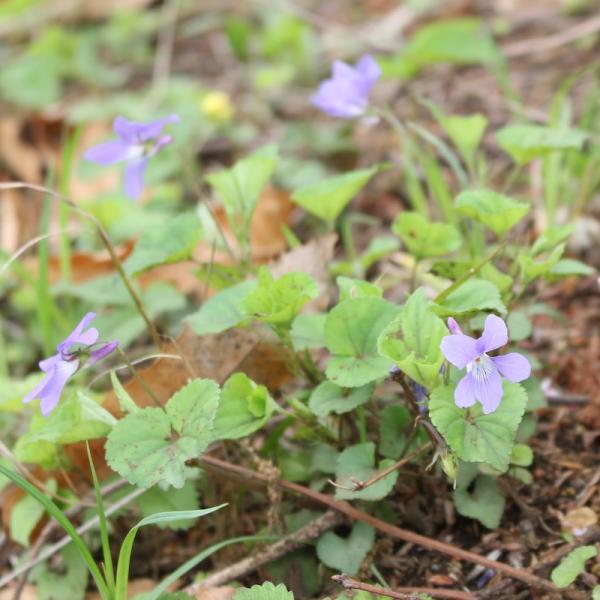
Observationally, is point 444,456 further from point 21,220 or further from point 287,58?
point 287,58

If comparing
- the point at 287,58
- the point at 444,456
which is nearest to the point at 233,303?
the point at 444,456

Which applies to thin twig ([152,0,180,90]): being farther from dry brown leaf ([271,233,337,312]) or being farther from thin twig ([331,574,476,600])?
thin twig ([331,574,476,600])

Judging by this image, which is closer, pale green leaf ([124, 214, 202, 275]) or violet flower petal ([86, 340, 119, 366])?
violet flower petal ([86, 340, 119, 366])

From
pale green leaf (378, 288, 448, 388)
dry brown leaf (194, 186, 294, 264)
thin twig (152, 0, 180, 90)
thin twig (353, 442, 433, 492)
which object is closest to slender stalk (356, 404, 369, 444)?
thin twig (353, 442, 433, 492)

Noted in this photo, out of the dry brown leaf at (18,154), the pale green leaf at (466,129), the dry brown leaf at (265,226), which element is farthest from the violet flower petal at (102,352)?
the dry brown leaf at (18,154)

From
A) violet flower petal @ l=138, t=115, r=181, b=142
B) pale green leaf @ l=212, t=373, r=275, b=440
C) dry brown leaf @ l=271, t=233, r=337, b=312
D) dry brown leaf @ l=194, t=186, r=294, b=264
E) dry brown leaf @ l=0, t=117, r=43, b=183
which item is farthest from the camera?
dry brown leaf @ l=0, t=117, r=43, b=183

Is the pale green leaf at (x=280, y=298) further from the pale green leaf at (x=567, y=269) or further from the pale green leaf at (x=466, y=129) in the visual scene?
the pale green leaf at (x=466, y=129)

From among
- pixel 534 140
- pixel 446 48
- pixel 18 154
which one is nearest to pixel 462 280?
pixel 534 140
